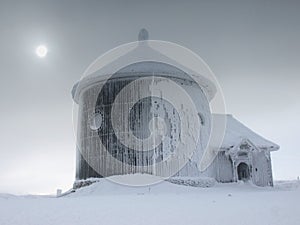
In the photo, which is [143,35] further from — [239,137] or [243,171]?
[243,171]

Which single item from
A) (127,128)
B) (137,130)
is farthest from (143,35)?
(137,130)

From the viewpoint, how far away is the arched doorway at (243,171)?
79.3 ft

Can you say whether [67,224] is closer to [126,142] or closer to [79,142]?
[126,142]

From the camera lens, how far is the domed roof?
2125 centimetres

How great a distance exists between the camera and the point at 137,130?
67.4ft

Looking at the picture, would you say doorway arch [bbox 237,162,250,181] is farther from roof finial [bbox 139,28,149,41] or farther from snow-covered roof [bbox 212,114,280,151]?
roof finial [bbox 139,28,149,41]

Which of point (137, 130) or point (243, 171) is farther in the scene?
point (243, 171)

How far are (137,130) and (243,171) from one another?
26.4 feet

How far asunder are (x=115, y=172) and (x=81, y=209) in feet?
Answer: 33.7

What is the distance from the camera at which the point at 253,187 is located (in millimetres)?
22859

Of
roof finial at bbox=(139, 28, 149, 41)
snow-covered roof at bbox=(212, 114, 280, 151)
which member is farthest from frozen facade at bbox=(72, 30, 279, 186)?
roof finial at bbox=(139, 28, 149, 41)

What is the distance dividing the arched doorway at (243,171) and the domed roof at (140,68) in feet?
17.7

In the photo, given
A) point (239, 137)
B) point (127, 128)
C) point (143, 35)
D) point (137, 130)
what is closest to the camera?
point (137, 130)

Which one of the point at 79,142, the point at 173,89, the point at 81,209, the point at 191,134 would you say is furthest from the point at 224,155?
the point at 81,209
